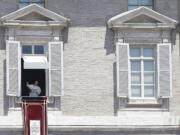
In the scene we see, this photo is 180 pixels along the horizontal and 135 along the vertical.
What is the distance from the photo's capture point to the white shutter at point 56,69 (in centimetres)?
2284

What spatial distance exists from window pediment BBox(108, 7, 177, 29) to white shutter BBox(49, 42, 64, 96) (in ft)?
6.41

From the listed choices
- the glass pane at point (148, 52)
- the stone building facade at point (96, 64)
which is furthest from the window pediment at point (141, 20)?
the glass pane at point (148, 52)

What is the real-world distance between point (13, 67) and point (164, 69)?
503cm

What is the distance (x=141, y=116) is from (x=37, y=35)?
4.37m

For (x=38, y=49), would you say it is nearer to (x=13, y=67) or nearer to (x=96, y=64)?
(x=13, y=67)

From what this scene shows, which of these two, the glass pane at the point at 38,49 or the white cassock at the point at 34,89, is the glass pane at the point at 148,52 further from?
the white cassock at the point at 34,89

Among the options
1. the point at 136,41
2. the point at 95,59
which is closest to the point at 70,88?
the point at 95,59

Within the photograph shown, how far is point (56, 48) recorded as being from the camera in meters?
23.0

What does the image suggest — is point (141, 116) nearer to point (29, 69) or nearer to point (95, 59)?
point (95, 59)

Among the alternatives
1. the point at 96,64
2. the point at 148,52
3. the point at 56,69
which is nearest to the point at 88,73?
the point at 96,64

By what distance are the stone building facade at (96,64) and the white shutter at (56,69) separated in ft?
0.11

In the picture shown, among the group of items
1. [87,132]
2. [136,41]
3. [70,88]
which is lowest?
[87,132]

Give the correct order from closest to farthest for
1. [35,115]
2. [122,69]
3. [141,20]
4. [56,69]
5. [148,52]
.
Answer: [35,115], [56,69], [122,69], [141,20], [148,52]

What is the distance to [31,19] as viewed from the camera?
2314 centimetres
